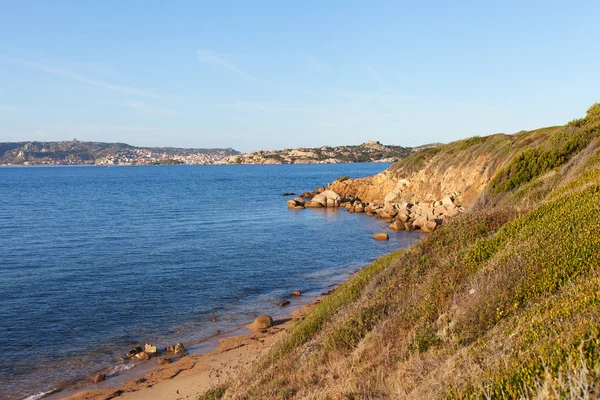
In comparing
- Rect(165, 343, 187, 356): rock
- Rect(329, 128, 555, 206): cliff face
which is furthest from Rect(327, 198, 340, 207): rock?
Rect(165, 343, 187, 356): rock

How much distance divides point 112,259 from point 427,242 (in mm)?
22542

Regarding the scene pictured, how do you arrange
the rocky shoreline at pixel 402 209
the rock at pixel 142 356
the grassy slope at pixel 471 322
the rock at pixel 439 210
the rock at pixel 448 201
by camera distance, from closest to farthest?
1. the grassy slope at pixel 471 322
2. the rock at pixel 142 356
3. the rocky shoreline at pixel 402 209
4. the rock at pixel 439 210
5. the rock at pixel 448 201

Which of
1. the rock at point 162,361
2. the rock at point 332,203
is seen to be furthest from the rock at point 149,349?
the rock at point 332,203

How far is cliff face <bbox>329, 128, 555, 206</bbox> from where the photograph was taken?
139 ft

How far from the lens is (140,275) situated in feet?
87.7

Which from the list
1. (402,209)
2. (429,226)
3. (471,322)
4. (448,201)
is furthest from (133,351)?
(402,209)

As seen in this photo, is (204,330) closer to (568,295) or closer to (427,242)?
(427,242)

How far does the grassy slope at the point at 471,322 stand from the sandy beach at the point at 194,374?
2934 millimetres

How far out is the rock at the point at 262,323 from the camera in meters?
19.4

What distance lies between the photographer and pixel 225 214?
174 ft

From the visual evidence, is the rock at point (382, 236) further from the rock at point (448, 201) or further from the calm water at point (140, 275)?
the rock at point (448, 201)

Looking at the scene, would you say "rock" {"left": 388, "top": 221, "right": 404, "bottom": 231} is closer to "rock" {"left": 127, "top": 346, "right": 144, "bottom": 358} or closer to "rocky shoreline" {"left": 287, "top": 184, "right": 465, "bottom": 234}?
"rocky shoreline" {"left": 287, "top": 184, "right": 465, "bottom": 234}

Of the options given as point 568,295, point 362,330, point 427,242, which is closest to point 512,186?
point 427,242

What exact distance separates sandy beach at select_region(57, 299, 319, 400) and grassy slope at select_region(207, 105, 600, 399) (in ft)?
9.63
